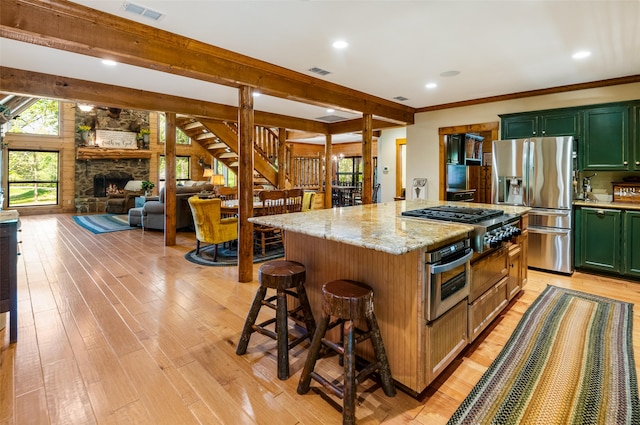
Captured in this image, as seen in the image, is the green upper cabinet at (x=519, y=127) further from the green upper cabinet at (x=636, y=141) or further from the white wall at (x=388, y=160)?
the white wall at (x=388, y=160)

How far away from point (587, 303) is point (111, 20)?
5022mm

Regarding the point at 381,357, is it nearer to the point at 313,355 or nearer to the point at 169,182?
the point at 313,355

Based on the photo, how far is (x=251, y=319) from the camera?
224 centimetres

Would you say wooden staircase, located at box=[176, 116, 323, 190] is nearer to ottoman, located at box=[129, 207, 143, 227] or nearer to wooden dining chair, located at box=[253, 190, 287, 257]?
ottoman, located at box=[129, 207, 143, 227]

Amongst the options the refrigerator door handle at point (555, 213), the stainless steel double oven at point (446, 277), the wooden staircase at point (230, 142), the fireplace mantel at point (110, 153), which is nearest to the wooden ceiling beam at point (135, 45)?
the stainless steel double oven at point (446, 277)

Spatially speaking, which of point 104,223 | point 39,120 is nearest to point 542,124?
point 104,223

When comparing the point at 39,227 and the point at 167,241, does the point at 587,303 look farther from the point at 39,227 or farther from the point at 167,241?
the point at 39,227

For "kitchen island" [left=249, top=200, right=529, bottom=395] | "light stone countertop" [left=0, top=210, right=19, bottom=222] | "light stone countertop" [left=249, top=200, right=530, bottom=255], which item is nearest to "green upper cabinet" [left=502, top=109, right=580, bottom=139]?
"light stone countertop" [left=249, top=200, right=530, bottom=255]

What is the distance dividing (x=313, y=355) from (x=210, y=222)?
3336 millimetres

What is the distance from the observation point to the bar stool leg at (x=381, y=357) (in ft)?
5.82

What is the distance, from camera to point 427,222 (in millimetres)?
2334

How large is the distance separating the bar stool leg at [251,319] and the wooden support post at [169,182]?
13.0 feet

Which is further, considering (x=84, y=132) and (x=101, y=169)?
(x=101, y=169)

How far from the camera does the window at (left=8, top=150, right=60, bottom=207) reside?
9.30 m
